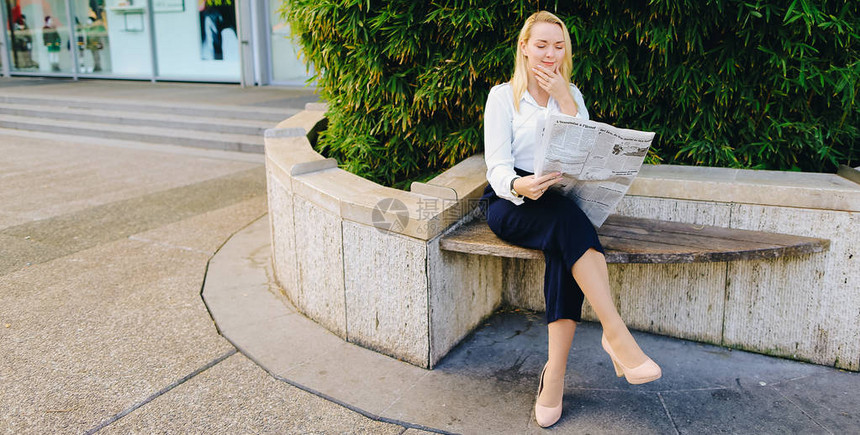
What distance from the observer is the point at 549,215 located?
110 inches

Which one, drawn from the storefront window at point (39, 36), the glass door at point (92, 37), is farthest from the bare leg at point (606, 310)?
the storefront window at point (39, 36)

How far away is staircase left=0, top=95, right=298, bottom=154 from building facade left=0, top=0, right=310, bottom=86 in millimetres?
2896

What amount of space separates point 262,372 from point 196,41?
42.7ft

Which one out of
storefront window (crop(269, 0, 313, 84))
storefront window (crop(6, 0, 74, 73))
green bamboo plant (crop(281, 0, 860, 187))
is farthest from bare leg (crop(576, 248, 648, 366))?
storefront window (crop(6, 0, 74, 73))

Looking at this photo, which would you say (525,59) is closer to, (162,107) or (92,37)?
(162,107)

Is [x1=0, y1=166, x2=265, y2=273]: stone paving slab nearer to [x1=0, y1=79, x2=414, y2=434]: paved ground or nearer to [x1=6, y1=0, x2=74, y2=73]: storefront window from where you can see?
[x1=0, y1=79, x2=414, y2=434]: paved ground

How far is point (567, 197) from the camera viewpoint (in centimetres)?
294

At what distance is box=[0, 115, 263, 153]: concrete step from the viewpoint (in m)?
8.98

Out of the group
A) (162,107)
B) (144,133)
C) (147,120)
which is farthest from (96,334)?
(162,107)

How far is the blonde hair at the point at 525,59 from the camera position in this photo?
299 centimetres

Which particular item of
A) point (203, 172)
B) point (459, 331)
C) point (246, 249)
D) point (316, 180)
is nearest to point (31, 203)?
point (203, 172)

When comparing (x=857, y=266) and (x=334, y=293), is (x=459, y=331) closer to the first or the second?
(x=334, y=293)

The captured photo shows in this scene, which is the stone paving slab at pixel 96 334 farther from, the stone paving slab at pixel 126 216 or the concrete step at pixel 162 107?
the concrete step at pixel 162 107

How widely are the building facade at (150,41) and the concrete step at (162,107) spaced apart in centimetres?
270
